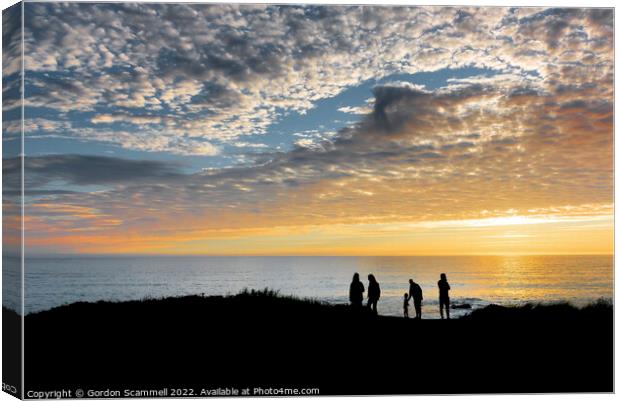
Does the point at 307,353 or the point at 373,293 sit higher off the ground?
the point at 373,293

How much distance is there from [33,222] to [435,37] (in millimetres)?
11305

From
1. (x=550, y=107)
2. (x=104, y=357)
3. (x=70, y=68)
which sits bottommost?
(x=104, y=357)

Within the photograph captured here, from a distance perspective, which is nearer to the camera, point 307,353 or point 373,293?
point 307,353

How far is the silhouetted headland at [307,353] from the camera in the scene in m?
15.8

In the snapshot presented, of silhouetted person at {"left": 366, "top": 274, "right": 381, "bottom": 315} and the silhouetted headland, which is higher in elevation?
silhouetted person at {"left": 366, "top": 274, "right": 381, "bottom": 315}

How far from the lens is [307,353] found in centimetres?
1652

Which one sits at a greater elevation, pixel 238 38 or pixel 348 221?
pixel 238 38

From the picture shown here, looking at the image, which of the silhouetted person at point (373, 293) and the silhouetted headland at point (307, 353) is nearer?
the silhouetted headland at point (307, 353)

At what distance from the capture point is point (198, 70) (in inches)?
717

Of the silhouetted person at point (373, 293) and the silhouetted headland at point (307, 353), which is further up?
the silhouetted person at point (373, 293)

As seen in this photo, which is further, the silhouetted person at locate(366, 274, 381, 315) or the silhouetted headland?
the silhouetted person at locate(366, 274, 381, 315)

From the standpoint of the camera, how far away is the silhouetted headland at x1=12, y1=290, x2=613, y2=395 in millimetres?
15773

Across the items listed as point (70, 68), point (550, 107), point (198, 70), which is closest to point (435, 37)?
point (550, 107)

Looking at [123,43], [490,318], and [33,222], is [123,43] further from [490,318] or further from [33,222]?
[490,318]
